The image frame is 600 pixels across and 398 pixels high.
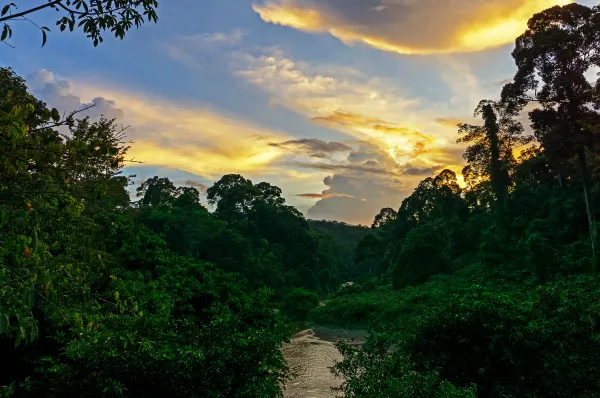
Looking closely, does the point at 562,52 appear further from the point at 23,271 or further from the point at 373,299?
the point at 23,271

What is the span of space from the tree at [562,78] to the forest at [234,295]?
0.09 m

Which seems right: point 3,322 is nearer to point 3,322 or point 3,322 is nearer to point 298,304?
point 3,322

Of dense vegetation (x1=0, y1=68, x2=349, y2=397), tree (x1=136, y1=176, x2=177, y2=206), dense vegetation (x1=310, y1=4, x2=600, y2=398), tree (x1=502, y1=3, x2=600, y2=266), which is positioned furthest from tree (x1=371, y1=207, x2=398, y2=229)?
dense vegetation (x1=0, y1=68, x2=349, y2=397)

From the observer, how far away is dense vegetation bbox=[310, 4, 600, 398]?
887 cm

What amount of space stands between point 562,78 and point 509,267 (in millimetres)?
13944

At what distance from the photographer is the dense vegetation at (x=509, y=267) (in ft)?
29.1

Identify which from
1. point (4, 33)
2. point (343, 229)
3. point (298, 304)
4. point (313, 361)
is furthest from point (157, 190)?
point (343, 229)

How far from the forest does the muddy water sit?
3.56ft

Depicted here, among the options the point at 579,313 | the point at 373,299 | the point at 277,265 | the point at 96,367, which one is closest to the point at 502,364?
the point at 579,313

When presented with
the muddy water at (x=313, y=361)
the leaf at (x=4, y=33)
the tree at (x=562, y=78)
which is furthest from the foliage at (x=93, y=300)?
the tree at (x=562, y=78)

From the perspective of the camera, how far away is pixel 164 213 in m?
35.3

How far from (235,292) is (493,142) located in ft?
120

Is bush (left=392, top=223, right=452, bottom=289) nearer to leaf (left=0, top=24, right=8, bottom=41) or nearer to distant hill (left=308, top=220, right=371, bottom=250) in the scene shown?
leaf (left=0, top=24, right=8, bottom=41)

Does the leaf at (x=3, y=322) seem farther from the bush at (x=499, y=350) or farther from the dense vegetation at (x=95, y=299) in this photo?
the bush at (x=499, y=350)
